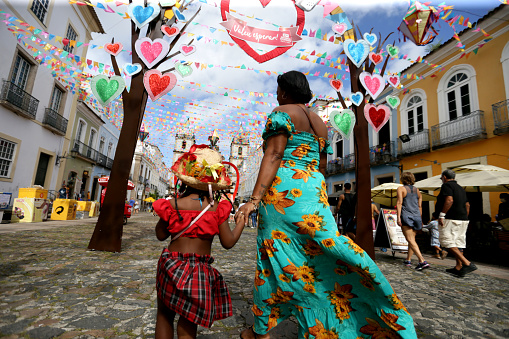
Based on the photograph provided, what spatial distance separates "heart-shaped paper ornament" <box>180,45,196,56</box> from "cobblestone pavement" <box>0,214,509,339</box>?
382 cm

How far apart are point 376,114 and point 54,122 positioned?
15.3 meters

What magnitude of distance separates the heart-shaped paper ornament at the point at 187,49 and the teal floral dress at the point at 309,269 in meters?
4.25

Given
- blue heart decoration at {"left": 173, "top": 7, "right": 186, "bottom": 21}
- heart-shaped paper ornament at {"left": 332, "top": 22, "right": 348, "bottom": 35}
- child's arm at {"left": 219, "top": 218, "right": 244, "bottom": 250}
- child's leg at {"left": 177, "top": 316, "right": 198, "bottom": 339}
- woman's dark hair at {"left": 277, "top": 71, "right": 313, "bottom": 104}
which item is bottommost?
child's leg at {"left": 177, "top": 316, "right": 198, "bottom": 339}

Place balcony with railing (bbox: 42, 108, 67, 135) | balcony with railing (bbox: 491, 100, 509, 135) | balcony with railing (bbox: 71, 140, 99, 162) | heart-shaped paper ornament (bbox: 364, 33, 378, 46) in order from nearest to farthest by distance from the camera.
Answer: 1. heart-shaped paper ornament (bbox: 364, 33, 378, 46)
2. balcony with railing (bbox: 491, 100, 509, 135)
3. balcony with railing (bbox: 42, 108, 67, 135)
4. balcony with railing (bbox: 71, 140, 99, 162)

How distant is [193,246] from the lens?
4.58 feet

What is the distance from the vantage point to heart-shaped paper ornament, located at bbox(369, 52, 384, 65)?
16.9 ft

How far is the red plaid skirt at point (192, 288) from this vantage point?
4.10 ft

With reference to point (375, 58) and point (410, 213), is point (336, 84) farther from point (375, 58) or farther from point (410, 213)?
point (410, 213)

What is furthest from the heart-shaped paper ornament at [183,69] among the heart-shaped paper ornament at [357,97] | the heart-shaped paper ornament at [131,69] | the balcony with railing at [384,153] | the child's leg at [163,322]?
the balcony with railing at [384,153]

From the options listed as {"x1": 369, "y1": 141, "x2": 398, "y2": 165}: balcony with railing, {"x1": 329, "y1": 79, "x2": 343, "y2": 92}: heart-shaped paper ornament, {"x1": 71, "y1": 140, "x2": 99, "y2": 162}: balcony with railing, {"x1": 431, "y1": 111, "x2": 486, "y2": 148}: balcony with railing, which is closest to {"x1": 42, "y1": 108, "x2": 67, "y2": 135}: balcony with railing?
{"x1": 71, "y1": 140, "x2": 99, "y2": 162}: balcony with railing

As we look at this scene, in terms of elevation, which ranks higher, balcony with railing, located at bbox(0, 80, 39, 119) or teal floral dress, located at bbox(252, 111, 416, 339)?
balcony with railing, located at bbox(0, 80, 39, 119)

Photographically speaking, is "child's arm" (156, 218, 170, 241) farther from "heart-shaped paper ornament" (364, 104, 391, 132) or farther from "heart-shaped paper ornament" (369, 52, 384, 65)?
"heart-shaped paper ornament" (369, 52, 384, 65)

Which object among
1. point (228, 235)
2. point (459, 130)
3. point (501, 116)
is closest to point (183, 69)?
point (228, 235)

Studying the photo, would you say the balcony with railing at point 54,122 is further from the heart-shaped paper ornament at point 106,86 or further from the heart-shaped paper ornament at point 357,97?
the heart-shaped paper ornament at point 357,97
